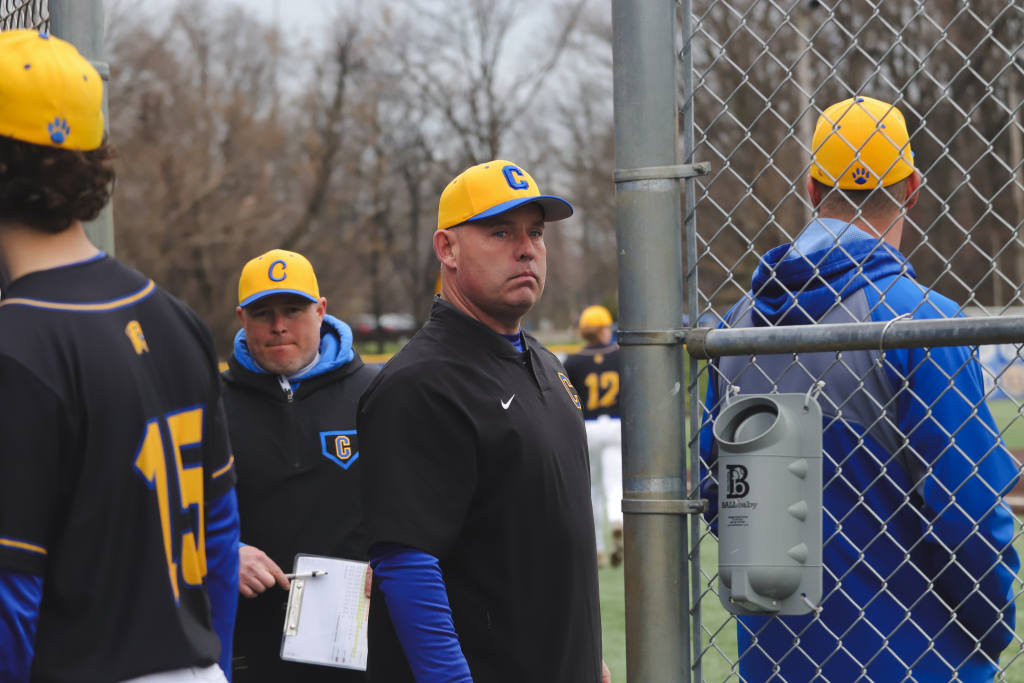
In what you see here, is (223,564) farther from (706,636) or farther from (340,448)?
(706,636)

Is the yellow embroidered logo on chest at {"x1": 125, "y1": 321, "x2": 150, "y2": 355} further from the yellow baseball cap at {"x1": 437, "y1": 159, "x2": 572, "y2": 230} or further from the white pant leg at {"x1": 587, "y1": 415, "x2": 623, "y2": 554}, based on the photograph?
the white pant leg at {"x1": 587, "y1": 415, "x2": 623, "y2": 554}

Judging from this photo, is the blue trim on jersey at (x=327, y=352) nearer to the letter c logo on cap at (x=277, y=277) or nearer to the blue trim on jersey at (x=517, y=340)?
the letter c logo on cap at (x=277, y=277)

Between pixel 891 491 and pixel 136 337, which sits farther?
pixel 891 491

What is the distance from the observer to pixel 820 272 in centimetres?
262

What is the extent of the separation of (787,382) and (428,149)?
32029 millimetres

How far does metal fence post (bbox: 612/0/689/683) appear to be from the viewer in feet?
7.84

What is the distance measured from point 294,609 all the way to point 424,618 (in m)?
1.49

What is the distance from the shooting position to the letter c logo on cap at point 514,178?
2.84 m

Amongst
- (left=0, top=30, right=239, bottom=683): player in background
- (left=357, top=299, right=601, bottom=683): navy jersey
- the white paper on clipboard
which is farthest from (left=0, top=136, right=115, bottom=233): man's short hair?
the white paper on clipboard

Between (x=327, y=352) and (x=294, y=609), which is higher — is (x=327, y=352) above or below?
above

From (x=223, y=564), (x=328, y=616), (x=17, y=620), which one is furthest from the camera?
(x=328, y=616)

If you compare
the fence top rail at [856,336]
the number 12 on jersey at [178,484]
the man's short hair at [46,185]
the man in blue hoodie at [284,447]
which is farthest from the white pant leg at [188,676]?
the man in blue hoodie at [284,447]

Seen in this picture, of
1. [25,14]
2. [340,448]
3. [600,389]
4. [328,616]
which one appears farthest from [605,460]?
[25,14]

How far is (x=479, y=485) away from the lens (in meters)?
2.64
